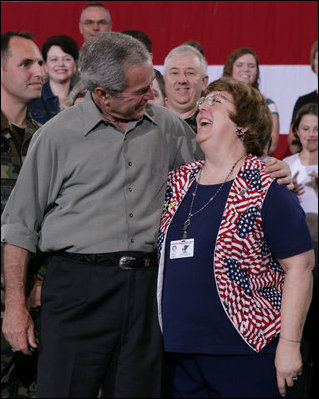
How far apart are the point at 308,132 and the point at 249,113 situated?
84.6 inches

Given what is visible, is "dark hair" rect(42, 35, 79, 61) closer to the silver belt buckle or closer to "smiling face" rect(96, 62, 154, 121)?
"smiling face" rect(96, 62, 154, 121)

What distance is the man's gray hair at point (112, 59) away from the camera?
237 centimetres

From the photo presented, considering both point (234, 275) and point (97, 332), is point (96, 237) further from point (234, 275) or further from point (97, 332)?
point (234, 275)

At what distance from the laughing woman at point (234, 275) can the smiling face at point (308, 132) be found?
6.94 feet

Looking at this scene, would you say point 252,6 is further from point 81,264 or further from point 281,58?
point 81,264

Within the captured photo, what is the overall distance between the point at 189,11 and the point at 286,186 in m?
3.69

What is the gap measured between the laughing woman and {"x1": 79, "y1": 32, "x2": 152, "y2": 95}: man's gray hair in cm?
28

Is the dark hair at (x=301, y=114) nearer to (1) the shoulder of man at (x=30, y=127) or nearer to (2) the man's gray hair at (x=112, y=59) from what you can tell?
(1) the shoulder of man at (x=30, y=127)

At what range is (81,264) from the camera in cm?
235

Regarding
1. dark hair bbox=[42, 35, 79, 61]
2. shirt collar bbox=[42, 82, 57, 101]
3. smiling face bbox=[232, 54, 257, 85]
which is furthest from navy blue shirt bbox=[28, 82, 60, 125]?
smiling face bbox=[232, 54, 257, 85]

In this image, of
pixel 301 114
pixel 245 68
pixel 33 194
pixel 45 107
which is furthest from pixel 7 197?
pixel 301 114

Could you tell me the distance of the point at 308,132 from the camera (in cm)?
441

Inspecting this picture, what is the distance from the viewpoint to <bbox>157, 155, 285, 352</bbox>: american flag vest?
2.23 metres

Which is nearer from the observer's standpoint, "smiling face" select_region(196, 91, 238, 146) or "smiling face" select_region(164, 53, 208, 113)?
"smiling face" select_region(196, 91, 238, 146)
